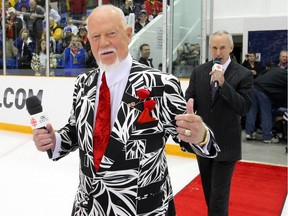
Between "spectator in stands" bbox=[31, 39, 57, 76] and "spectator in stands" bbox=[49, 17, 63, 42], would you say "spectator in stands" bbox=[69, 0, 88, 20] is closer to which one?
"spectator in stands" bbox=[49, 17, 63, 42]

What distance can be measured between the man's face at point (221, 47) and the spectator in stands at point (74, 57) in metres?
4.88

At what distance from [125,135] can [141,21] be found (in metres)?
5.66

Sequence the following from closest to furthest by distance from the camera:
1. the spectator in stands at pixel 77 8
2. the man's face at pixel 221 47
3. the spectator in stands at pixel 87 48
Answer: the man's face at pixel 221 47
the spectator in stands at pixel 87 48
the spectator in stands at pixel 77 8

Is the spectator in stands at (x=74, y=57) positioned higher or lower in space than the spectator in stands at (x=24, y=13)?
lower

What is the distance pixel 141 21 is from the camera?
661cm

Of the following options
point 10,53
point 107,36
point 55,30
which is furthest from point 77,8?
point 107,36

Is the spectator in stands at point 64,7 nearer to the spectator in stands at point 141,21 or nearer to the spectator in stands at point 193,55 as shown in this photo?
the spectator in stands at point 141,21

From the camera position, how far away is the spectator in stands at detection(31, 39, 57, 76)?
697cm

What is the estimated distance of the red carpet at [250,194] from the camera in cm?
305

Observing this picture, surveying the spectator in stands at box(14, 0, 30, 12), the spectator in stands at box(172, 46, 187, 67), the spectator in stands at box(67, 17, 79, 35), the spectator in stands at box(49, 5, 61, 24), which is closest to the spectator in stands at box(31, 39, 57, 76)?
the spectator in stands at box(49, 5, 61, 24)

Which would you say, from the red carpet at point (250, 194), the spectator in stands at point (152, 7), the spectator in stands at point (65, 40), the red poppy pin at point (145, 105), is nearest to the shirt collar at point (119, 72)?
the red poppy pin at point (145, 105)

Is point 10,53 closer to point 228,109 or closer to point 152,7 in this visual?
point 152,7

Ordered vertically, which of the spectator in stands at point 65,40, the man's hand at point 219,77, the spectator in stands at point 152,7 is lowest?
the man's hand at point 219,77

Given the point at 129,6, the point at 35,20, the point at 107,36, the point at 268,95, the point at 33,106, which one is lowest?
the point at 268,95
